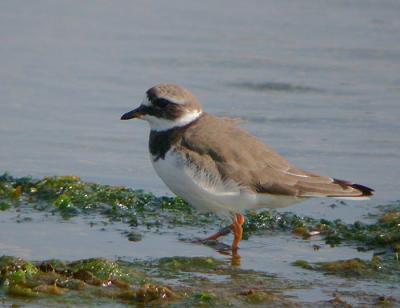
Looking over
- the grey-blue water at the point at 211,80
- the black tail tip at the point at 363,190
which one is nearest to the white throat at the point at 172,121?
the grey-blue water at the point at 211,80

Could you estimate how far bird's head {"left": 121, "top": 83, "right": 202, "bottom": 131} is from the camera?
25.5ft

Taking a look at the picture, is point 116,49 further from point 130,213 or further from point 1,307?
point 1,307

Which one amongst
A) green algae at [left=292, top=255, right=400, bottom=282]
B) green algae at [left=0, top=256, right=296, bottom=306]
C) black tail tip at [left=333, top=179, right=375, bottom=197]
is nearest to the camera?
green algae at [left=0, top=256, right=296, bottom=306]

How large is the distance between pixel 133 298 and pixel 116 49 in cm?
700

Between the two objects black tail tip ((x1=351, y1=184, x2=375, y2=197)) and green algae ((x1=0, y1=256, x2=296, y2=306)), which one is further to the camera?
black tail tip ((x1=351, y1=184, x2=375, y2=197))

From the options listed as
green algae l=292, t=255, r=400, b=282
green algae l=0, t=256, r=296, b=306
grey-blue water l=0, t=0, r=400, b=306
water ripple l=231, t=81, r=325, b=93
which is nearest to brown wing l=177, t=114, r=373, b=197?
grey-blue water l=0, t=0, r=400, b=306

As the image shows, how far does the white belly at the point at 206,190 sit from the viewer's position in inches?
288

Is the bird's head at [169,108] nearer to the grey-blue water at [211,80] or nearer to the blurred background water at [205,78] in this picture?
the grey-blue water at [211,80]

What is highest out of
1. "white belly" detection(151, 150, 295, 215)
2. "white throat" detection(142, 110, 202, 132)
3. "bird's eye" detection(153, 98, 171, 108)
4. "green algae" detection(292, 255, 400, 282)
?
"bird's eye" detection(153, 98, 171, 108)

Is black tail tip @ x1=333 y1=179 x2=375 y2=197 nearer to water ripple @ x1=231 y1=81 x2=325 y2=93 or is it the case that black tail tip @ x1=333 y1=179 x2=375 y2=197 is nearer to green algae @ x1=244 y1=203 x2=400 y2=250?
→ green algae @ x1=244 y1=203 x2=400 y2=250

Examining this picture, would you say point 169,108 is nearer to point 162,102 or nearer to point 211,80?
point 162,102

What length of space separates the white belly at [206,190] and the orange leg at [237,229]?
6 centimetres

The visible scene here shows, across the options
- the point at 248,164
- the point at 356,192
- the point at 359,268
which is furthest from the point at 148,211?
the point at 359,268

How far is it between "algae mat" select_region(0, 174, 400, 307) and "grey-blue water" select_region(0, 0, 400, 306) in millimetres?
141
